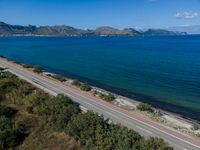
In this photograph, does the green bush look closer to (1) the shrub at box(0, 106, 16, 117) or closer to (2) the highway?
(1) the shrub at box(0, 106, 16, 117)

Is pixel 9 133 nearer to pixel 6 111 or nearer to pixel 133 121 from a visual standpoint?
pixel 6 111

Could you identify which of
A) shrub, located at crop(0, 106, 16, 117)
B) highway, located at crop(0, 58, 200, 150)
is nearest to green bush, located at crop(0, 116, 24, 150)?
shrub, located at crop(0, 106, 16, 117)

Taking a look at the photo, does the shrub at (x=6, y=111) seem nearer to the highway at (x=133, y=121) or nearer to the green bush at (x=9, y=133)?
the green bush at (x=9, y=133)

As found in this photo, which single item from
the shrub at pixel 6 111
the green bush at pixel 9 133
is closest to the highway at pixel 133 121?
→ the shrub at pixel 6 111

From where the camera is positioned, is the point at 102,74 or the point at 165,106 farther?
the point at 102,74

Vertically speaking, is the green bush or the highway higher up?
the green bush

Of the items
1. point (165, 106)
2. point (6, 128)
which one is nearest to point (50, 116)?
point (6, 128)

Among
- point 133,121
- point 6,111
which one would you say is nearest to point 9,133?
point 6,111

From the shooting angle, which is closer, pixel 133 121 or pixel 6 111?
pixel 133 121

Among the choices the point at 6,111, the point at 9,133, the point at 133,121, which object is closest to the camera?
the point at 9,133

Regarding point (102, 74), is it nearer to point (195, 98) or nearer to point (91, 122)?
point (195, 98)

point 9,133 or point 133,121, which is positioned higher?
point 9,133
